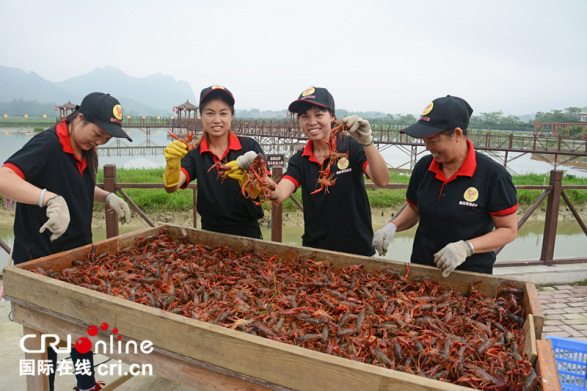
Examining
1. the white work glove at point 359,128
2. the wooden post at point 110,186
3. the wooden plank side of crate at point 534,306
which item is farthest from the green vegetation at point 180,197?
the wooden plank side of crate at point 534,306

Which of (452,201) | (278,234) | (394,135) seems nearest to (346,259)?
(452,201)

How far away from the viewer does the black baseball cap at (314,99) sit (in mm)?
3022

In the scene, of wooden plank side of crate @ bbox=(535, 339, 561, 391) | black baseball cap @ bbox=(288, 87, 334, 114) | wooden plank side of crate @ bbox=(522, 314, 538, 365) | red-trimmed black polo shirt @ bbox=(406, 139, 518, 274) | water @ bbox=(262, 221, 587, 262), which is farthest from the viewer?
water @ bbox=(262, 221, 587, 262)

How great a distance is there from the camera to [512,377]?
5.69 feet

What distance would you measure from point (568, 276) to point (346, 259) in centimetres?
556

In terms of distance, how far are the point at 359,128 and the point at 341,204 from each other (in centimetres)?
67

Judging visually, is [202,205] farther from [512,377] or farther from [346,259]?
[512,377]

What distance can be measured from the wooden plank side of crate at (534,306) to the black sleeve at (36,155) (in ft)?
10.6

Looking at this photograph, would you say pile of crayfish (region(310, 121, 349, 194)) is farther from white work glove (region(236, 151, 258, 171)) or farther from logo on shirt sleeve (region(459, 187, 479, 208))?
logo on shirt sleeve (region(459, 187, 479, 208))

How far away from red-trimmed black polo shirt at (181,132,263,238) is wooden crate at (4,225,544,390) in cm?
109

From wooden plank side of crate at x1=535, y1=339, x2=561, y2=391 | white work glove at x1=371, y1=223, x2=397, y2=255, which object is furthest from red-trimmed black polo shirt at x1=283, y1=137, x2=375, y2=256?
wooden plank side of crate at x1=535, y1=339, x2=561, y2=391

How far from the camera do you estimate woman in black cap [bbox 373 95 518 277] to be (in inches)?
101

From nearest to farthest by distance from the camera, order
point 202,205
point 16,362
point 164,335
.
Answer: point 164,335, point 202,205, point 16,362

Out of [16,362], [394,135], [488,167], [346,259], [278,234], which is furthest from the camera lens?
[394,135]
